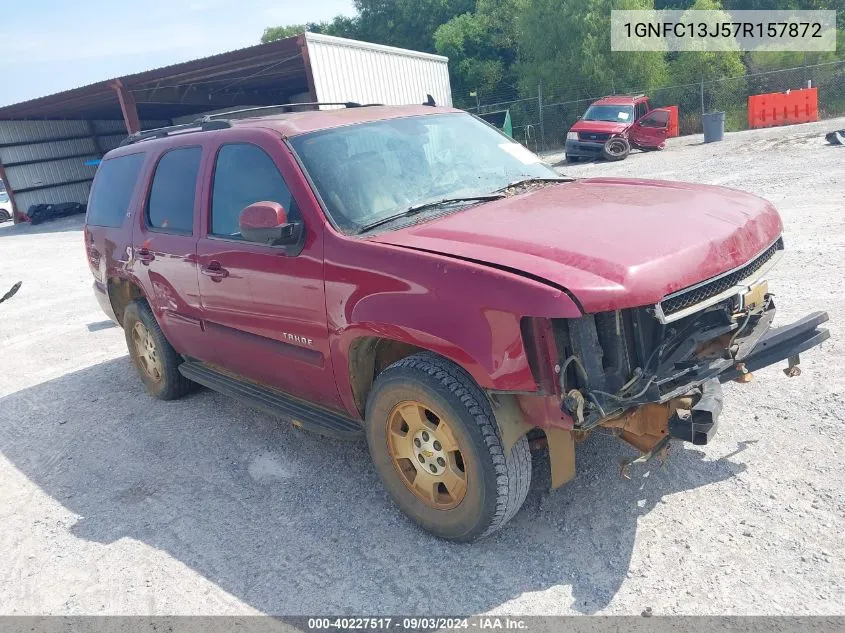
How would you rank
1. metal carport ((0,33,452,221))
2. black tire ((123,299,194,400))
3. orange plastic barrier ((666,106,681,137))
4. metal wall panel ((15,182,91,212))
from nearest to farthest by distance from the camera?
black tire ((123,299,194,400)) < metal carport ((0,33,452,221)) < orange plastic barrier ((666,106,681,137)) < metal wall panel ((15,182,91,212))

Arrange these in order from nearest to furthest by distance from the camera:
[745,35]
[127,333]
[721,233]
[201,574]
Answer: [721,233], [201,574], [127,333], [745,35]

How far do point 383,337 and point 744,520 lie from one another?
73.6 inches

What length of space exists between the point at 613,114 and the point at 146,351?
19736 mm

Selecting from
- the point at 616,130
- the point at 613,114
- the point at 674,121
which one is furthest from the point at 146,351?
the point at 674,121

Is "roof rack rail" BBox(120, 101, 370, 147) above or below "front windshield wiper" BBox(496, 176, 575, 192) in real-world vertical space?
above

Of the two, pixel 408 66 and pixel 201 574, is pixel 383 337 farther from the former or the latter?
pixel 408 66

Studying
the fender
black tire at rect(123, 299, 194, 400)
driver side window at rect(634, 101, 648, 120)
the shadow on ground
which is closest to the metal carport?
driver side window at rect(634, 101, 648, 120)

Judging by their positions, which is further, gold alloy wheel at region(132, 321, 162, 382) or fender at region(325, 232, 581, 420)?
gold alloy wheel at region(132, 321, 162, 382)

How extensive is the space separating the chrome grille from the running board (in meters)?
1.68

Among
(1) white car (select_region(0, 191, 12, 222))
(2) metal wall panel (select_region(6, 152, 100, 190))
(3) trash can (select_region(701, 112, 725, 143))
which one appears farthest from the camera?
(1) white car (select_region(0, 191, 12, 222))

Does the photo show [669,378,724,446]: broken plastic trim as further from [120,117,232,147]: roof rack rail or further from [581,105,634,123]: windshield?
[581,105,634,123]: windshield

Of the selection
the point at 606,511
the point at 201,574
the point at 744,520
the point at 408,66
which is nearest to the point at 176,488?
the point at 201,574

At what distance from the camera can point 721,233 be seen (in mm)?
2943

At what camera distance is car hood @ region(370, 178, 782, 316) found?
255 cm
